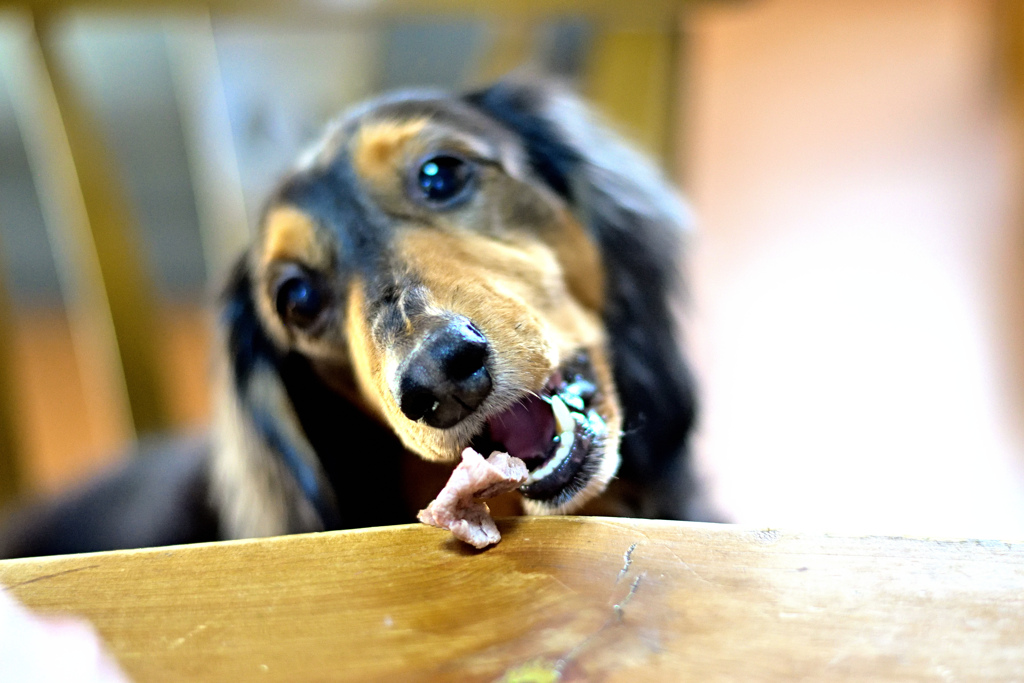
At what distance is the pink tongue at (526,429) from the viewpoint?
0.86m

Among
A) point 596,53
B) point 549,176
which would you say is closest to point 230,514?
point 549,176

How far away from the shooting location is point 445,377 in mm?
804

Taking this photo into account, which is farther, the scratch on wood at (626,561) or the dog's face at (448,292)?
the dog's face at (448,292)

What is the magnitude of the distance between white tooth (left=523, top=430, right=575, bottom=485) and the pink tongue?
0.02 metres

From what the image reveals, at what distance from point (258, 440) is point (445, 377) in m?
0.60

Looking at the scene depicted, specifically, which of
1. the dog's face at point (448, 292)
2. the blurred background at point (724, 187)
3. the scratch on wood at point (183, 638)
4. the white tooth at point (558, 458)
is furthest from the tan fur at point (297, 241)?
the scratch on wood at point (183, 638)

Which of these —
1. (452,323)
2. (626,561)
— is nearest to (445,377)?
(452,323)

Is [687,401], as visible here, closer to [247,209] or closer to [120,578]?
[120,578]

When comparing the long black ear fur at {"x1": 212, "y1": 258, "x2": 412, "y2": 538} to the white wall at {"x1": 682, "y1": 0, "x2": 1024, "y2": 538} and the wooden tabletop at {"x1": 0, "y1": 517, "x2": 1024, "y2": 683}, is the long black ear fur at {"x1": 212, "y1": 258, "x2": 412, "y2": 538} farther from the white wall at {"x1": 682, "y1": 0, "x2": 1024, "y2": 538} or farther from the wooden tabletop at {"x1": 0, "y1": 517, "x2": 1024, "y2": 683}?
the white wall at {"x1": 682, "y1": 0, "x2": 1024, "y2": 538}

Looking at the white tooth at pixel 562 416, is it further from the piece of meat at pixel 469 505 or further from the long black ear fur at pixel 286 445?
the long black ear fur at pixel 286 445

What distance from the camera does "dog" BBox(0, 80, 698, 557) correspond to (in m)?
0.85

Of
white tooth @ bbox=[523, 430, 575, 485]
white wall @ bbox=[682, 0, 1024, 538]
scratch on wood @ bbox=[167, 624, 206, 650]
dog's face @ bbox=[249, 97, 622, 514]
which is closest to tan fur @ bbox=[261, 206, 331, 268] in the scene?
dog's face @ bbox=[249, 97, 622, 514]

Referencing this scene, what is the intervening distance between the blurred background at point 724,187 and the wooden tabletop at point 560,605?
83 cm

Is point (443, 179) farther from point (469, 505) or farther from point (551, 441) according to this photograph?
point (469, 505)
